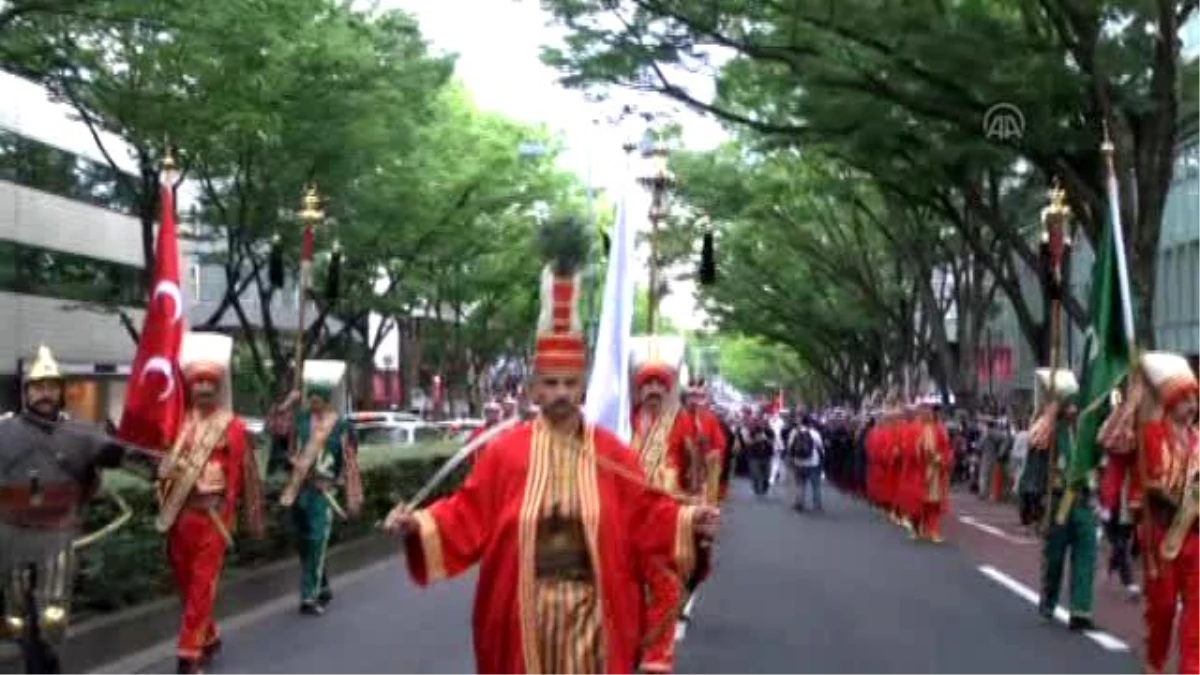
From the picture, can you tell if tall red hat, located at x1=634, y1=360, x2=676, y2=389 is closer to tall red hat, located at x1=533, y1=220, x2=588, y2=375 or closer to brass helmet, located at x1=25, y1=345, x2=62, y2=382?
brass helmet, located at x1=25, y1=345, x2=62, y2=382

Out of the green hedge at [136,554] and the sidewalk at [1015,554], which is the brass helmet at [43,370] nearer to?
the green hedge at [136,554]

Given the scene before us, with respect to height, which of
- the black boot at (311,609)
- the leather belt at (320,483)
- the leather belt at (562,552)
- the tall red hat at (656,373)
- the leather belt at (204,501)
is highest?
the tall red hat at (656,373)

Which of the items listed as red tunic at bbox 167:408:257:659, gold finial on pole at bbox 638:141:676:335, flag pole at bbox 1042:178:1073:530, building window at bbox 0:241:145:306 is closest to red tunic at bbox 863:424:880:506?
flag pole at bbox 1042:178:1073:530

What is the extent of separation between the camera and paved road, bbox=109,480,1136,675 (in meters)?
11.8

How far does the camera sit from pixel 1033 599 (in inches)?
635

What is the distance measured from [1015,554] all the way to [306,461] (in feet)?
33.0

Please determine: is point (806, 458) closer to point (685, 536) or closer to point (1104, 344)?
point (1104, 344)

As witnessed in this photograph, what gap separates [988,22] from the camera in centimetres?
1997

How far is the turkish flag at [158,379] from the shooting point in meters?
10.9

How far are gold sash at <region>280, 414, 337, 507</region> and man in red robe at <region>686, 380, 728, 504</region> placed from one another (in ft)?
10.2

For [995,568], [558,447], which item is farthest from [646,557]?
[995,568]

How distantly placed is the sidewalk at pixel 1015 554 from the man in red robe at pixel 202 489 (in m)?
5.84

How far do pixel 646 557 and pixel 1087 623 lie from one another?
25.5ft

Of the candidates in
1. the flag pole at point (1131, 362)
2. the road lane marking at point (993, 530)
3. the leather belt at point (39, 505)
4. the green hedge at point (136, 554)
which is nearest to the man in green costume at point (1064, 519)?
the flag pole at point (1131, 362)
